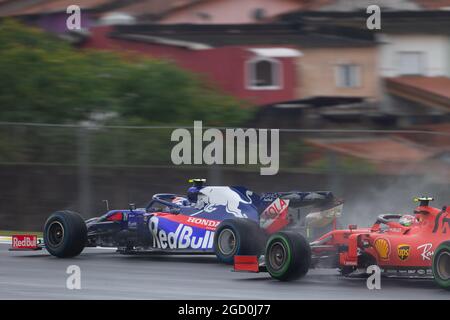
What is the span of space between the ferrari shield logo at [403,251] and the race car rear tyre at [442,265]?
0.52 meters

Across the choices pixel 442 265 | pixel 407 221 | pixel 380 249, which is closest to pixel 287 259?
pixel 380 249

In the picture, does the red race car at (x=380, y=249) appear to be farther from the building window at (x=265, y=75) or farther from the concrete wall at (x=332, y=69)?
the concrete wall at (x=332, y=69)

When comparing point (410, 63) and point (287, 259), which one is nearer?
point (287, 259)

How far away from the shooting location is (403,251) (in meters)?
11.3

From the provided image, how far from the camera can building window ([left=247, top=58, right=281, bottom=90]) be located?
36875mm

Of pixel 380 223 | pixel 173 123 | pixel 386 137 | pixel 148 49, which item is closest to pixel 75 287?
pixel 380 223

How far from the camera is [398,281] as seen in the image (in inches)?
472

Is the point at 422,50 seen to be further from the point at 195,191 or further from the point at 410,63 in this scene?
the point at 195,191

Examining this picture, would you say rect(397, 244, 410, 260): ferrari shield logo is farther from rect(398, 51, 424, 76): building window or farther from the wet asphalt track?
rect(398, 51, 424, 76): building window

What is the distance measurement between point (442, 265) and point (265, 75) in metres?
27.2

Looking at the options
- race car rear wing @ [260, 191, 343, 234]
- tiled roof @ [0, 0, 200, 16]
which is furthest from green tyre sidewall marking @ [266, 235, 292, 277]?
tiled roof @ [0, 0, 200, 16]

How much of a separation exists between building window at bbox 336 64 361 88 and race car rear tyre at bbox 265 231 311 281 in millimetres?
27491

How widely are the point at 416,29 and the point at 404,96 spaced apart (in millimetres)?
3535

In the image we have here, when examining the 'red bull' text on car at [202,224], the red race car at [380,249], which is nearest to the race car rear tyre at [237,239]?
the 'red bull' text on car at [202,224]
